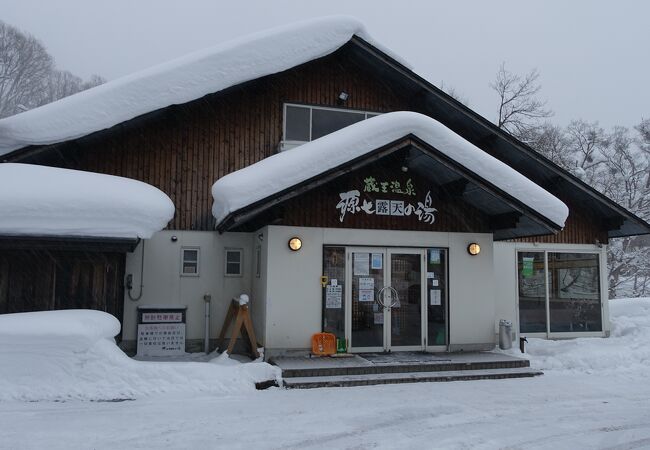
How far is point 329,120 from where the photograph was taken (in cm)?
1149

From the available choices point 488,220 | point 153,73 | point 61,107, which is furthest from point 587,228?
point 61,107

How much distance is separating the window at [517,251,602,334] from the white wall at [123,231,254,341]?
20.4 feet

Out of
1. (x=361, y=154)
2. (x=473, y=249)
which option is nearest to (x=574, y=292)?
(x=473, y=249)

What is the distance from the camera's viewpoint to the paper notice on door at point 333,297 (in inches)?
367

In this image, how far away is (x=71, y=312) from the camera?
772cm

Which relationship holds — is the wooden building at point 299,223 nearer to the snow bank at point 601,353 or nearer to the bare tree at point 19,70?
the snow bank at point 601,353

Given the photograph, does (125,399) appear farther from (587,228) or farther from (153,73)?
(587,228)

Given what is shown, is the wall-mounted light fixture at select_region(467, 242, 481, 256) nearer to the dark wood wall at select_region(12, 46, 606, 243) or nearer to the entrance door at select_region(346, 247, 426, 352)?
the entrance door at select_region(346, 247, 426, 352)

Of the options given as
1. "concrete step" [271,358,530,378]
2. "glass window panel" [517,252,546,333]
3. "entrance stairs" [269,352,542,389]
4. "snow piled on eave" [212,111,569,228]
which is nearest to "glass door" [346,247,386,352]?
"entrance stairs" [269,352,542,389]

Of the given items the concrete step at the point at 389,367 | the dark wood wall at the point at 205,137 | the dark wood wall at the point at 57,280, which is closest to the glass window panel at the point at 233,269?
the dark wood wall at the point at 205,137

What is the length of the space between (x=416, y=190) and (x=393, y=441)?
18.5 feet

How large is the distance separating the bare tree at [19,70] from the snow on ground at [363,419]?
3285cm

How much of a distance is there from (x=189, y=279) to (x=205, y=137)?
2.92m

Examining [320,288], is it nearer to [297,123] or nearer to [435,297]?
[435,297]
